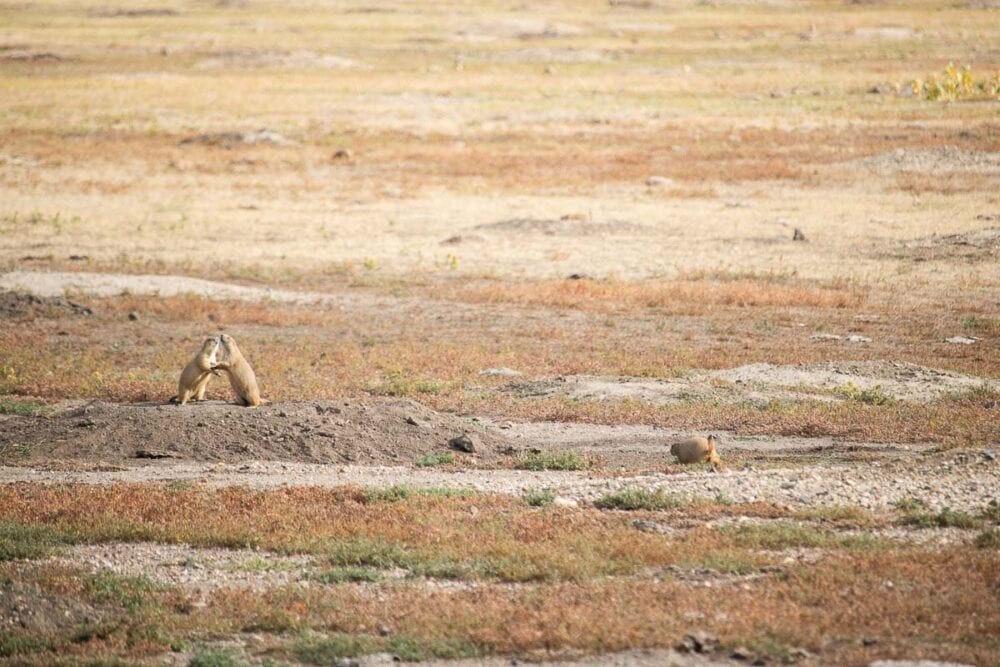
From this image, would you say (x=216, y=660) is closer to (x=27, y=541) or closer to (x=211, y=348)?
(x=27, y=541)

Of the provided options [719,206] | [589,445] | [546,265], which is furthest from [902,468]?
[719,206]

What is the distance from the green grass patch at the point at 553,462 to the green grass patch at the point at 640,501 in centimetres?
165

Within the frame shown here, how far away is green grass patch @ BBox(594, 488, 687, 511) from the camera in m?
11.5

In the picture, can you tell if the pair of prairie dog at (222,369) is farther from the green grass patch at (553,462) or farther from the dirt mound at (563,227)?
the dirt mound at (563,227)

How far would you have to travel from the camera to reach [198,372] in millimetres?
15031

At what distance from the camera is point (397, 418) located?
48.8 ft

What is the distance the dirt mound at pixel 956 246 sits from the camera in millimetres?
28219

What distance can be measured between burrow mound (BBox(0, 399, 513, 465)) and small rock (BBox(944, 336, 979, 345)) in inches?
356

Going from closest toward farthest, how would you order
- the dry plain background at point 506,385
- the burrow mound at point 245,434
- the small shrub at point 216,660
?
the small shrub at point 216,660
the dry plain background at point 506,385
the burrow mound at point 245,434

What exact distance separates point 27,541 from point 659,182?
31.1 meters

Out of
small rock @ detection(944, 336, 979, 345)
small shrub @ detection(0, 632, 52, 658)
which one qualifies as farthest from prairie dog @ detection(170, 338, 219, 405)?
small rock @ detection(944, 336, 979, 345)

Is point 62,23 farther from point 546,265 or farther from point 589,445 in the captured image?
point 589,445

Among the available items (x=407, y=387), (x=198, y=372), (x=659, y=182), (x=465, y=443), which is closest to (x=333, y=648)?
(x=465, y=443)

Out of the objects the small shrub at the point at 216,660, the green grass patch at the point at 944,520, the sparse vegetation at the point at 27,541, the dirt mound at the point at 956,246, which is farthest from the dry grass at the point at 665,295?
the small shrub at the point at 216,660
